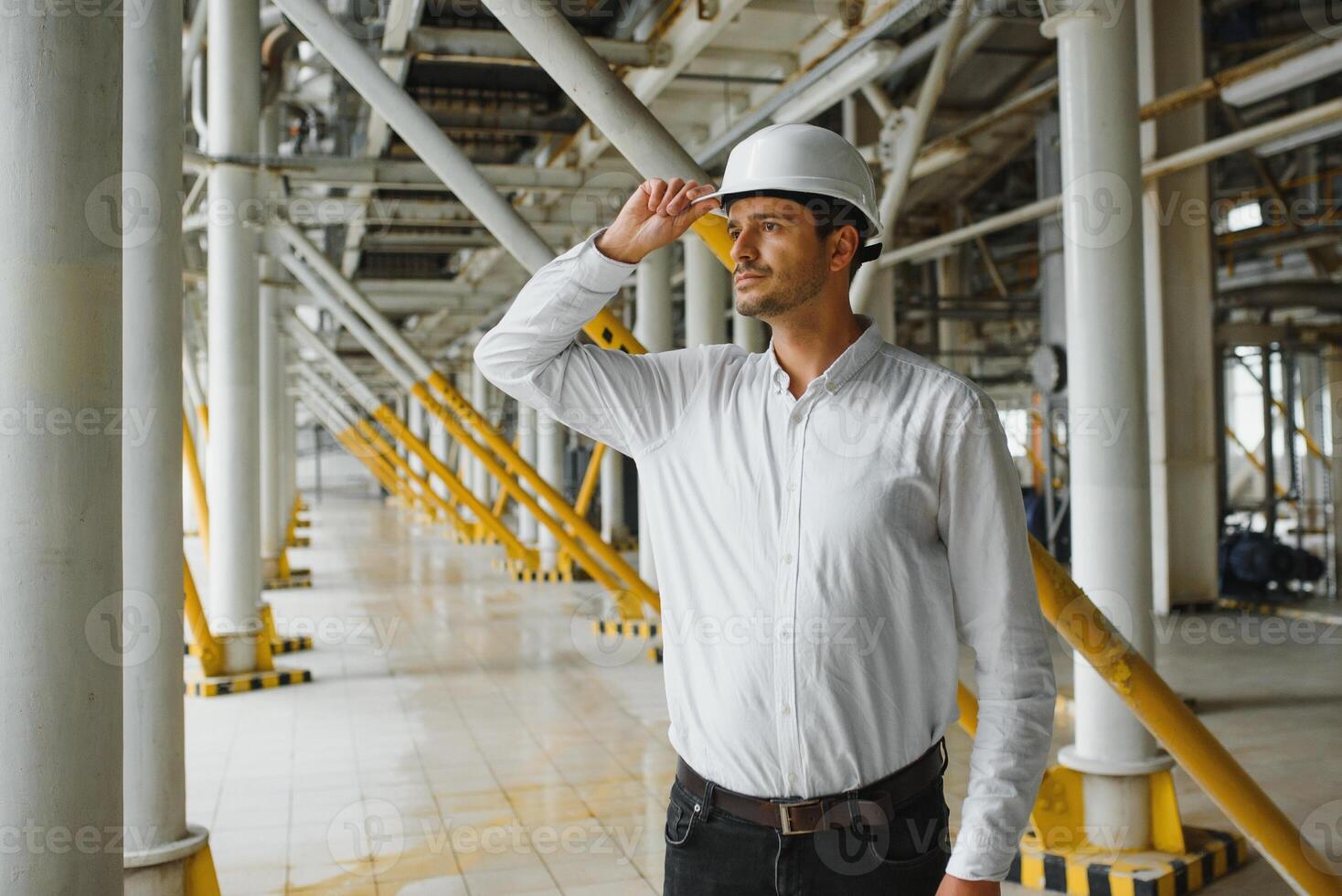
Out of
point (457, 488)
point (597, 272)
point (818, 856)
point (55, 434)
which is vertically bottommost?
point (818, 856)

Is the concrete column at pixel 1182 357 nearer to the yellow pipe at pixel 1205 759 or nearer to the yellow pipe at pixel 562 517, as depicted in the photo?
the yellow pipe at pixel 562 517

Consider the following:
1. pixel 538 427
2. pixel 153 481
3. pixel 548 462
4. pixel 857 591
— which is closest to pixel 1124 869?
pixel 857 591

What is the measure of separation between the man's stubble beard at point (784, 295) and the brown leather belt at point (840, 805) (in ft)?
2.81

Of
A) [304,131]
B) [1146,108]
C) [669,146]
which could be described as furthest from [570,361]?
[304,131]

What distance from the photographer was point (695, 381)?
240 centimetres

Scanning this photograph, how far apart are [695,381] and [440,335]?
2871cm

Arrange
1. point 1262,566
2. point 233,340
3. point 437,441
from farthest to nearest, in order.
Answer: point 437,441 → point 1262,566 → point 233,340

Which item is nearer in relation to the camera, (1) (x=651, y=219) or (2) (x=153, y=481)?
(1) (x=651, y=219)

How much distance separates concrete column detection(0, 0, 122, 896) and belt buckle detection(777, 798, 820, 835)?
1.56 metres

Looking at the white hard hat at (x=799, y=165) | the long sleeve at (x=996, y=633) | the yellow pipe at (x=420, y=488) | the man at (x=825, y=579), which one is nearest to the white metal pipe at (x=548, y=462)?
the yellow pipe at (x=420, y=488)

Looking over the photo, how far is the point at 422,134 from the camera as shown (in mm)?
4477

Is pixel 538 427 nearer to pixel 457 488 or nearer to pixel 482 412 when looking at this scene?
pixel 457 488

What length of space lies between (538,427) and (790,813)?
58.4 feet

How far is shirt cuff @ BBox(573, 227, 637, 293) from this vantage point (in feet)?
7.40
